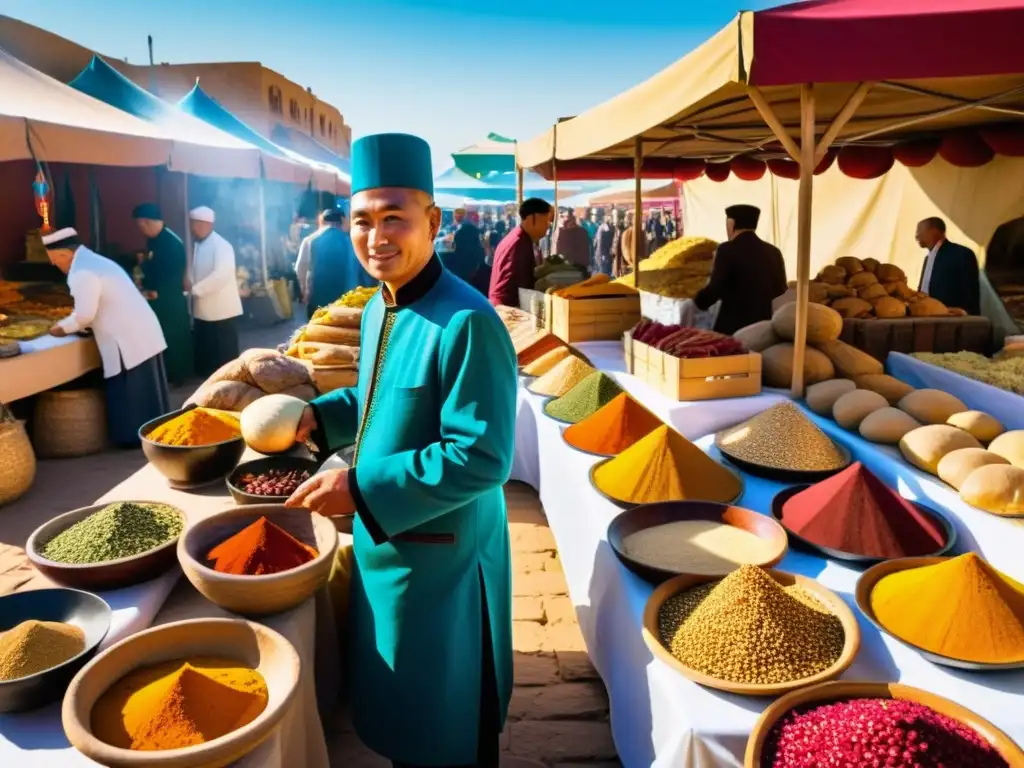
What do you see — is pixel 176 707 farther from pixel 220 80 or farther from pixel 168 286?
pixel 220 80

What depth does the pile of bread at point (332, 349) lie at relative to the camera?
3143 mm

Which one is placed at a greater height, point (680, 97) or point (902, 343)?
point (680, 97)

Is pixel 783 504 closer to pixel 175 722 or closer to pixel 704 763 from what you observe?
pixel 704 763

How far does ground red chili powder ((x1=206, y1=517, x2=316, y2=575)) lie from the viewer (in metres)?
1.62

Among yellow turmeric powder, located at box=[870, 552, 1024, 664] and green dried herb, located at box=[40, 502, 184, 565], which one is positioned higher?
green dried herb, located at box=[40, 502, 184, 565]

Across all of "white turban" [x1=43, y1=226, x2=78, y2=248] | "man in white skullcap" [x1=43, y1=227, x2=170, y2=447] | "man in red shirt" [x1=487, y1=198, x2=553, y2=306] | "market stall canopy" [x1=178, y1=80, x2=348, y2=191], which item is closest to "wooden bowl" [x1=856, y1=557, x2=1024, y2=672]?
"man in red shirt" [x1=487, y1=198, x2=553, y2=306]

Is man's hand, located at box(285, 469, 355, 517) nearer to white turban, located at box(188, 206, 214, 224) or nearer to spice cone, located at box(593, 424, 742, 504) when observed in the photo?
spice cone, located at box(593, 424, 742, 504)

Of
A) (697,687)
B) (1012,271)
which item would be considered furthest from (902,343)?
(1012,271)

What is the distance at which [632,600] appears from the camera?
1.79 m

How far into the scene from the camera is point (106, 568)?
1.62 m

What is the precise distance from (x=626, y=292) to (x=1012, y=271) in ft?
14.2

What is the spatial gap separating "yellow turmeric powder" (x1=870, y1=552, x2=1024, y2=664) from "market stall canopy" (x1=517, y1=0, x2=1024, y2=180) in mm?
1452

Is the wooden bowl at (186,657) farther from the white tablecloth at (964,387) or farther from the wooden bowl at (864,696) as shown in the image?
the white tablecloth at (964,387)

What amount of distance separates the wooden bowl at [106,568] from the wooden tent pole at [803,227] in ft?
7.68
